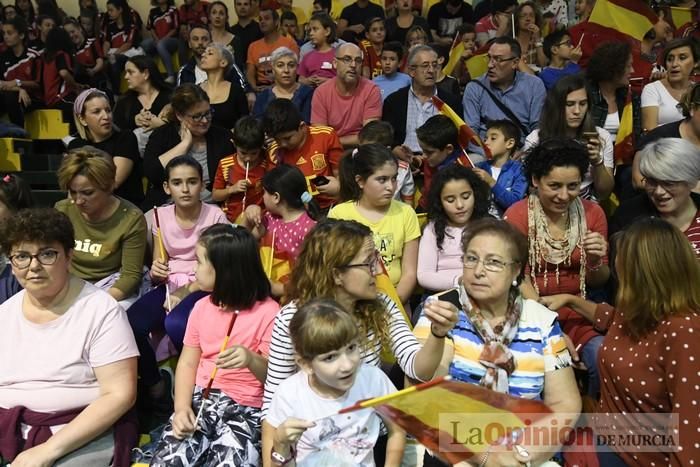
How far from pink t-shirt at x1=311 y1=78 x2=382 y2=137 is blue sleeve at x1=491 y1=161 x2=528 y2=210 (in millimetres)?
1586

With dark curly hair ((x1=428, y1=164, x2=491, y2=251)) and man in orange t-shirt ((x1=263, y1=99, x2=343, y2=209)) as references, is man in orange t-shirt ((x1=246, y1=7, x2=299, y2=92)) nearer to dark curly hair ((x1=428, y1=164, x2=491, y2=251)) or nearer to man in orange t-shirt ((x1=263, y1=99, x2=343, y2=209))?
man in orange t-shirt ((x1=263, y1=99, x2=343, y2=209))

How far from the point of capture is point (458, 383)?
2.53 m

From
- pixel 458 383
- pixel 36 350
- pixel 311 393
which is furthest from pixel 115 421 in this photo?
pixel 458 383

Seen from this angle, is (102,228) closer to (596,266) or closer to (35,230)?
(35,230)

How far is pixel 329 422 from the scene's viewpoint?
2828mm

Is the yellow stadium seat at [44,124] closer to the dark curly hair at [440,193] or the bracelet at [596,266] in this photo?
the dark curly hair at [440,193]

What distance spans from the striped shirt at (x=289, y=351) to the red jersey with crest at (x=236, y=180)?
7.22ft

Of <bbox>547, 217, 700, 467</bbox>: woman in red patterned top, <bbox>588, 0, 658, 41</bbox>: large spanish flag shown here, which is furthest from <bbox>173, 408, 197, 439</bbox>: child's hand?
<bbox>588, 0, 658, 41</bbox>: large spanish flag

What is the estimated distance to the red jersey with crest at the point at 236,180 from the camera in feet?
17.6

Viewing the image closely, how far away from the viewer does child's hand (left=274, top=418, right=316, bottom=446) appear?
8.64 ft

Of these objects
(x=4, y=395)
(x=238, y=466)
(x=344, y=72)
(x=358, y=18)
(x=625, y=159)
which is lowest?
(x=238, y=466)

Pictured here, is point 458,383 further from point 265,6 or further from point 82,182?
point 265,6

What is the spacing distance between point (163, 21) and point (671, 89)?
7063 millimetres

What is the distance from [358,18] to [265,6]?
1.18m
